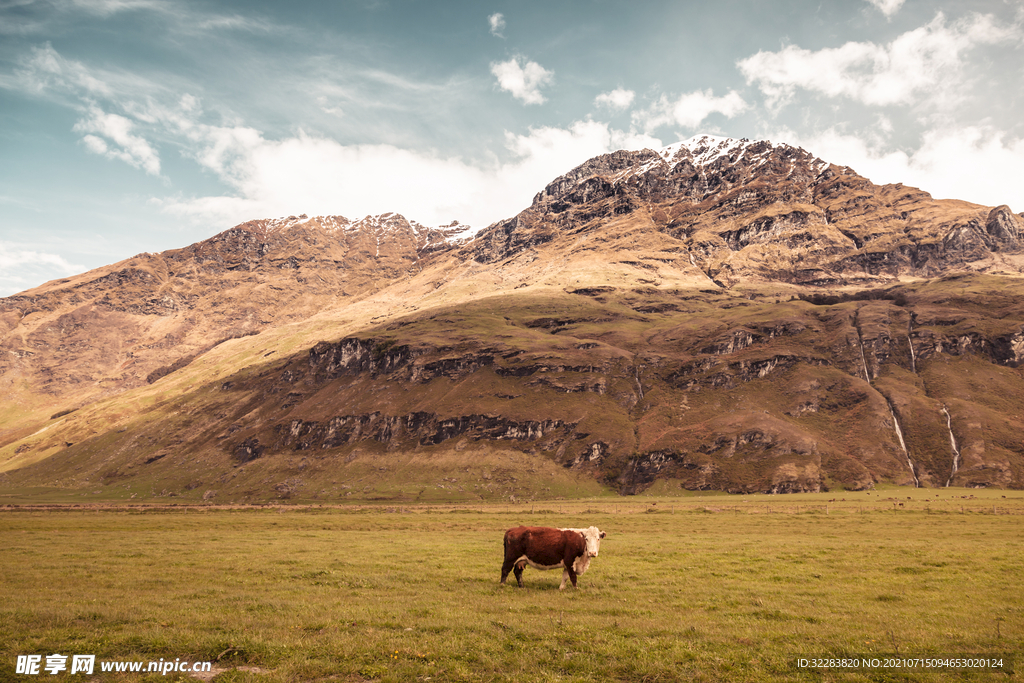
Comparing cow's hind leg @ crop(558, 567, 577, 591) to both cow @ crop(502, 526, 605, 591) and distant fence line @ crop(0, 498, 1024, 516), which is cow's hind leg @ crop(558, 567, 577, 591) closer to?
cow @ crop(502, 526, 605, 591)

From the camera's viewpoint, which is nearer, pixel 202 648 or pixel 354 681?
pixel 354 681

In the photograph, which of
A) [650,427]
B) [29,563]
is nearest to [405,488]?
[650,427]

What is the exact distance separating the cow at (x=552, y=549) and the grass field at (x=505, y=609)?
3.88 ft

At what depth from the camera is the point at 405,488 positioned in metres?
176

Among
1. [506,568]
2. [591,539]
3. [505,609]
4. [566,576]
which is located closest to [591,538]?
[591,539]

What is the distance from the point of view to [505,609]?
20.8m

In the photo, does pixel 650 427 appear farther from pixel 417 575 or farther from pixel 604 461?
pixel 417 575

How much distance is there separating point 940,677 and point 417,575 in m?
23.0

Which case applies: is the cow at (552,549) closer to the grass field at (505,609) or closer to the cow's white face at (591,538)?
the cow's white face at (591,538)

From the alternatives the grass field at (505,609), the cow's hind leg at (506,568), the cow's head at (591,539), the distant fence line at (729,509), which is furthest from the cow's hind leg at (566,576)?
the distant fence line at (729,509)

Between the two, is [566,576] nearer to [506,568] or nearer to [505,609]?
[506,568]

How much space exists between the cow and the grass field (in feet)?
3.88

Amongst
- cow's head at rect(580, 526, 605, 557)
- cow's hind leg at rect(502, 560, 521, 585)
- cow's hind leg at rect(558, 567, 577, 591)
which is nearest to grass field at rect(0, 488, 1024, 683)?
cow's hind leg at rect(558, 567, 577, 591)

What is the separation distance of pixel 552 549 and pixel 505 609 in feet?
15.3
